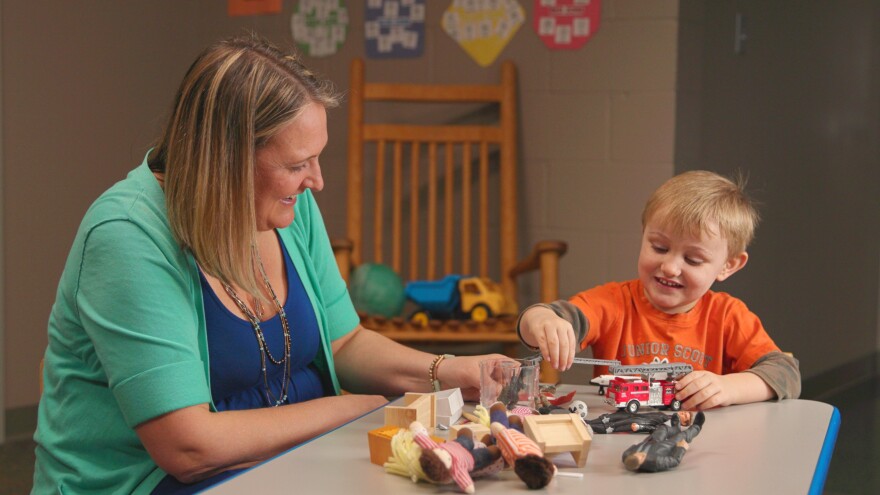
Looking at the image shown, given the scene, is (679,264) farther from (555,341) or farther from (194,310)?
(194,310)

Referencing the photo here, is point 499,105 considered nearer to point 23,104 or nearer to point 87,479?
point 23,104

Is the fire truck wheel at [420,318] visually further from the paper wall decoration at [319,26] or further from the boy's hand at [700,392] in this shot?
the boy's hand at [700,392]

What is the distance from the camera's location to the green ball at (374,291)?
2885mm

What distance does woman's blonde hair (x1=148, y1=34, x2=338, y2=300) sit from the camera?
1.34 meters

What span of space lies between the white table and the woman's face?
1.08ft

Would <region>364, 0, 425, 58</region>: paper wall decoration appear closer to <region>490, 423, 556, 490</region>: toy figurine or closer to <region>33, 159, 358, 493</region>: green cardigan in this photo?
<region>33, 159, 358, 493</region>: green cardigan

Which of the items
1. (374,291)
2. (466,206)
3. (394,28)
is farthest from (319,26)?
(374,291)

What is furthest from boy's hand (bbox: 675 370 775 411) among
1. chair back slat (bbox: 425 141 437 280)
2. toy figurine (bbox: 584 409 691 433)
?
chair back slat (bbox: 425 141 437 280)

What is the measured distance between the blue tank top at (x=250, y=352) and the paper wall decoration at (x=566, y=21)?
5.68 feet

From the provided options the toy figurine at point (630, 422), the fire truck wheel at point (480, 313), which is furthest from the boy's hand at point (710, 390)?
the fire truck wheel at point (480, 313)

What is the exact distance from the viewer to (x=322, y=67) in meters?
3.45

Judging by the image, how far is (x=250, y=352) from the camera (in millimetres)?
1443

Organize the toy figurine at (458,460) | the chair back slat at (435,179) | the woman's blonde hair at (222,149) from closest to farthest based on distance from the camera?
the toy figurine at (458,460)
the woman's blonde hair at (222,149)
the chair back slat at (435,179)

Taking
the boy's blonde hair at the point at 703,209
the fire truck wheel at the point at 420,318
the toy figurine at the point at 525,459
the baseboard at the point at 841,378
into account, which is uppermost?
the boy's blonde hair at the point at 703,209
